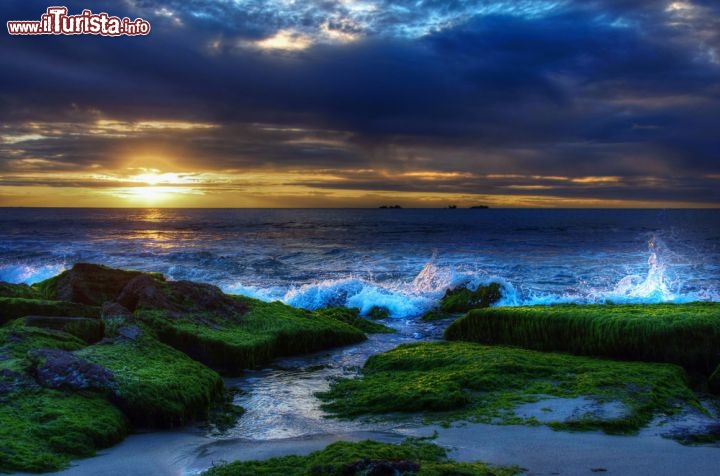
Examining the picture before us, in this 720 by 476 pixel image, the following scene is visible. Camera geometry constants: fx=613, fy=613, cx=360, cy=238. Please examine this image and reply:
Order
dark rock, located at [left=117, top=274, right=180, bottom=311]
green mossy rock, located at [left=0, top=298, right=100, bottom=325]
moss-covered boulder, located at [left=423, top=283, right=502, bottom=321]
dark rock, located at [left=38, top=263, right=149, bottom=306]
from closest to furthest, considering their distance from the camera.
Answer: green mossy rock, located at [left=0, top=298, right=100, bottom=325] < dark rock, located at [left=117, top=274, right=180, bottom=311] < dark rock, located at [left=38, top=263, right=149, bottom=306] < moss-covered boulder, located at [left=423, top=283, right=502, bottom=321]

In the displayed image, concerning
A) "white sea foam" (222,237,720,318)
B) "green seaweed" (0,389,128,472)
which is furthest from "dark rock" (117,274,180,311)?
"white sea foam" (222,237,720,318)

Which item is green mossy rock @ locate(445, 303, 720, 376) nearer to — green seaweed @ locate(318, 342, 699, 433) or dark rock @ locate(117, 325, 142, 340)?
green seaweed @ locate(318, 342, 699, 433)

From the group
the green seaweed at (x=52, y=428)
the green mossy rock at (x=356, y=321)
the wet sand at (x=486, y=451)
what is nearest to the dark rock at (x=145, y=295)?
the green mossy rock at (x=356, y=321)

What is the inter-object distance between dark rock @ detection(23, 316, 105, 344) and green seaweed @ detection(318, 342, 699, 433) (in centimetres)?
334

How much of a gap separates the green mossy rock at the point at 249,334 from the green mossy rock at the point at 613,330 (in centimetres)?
228

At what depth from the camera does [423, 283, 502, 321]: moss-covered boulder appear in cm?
1428

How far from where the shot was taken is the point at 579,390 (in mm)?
6625

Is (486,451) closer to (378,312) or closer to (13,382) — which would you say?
(13,382)

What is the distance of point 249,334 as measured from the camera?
9.28m

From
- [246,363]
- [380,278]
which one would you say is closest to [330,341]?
[246,363]

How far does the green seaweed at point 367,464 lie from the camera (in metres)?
4.19

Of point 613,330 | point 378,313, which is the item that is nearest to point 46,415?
point 613,330

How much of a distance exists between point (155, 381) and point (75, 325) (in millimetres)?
2532

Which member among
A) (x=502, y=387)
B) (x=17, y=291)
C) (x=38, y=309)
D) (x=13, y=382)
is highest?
(x=17, y=291)
